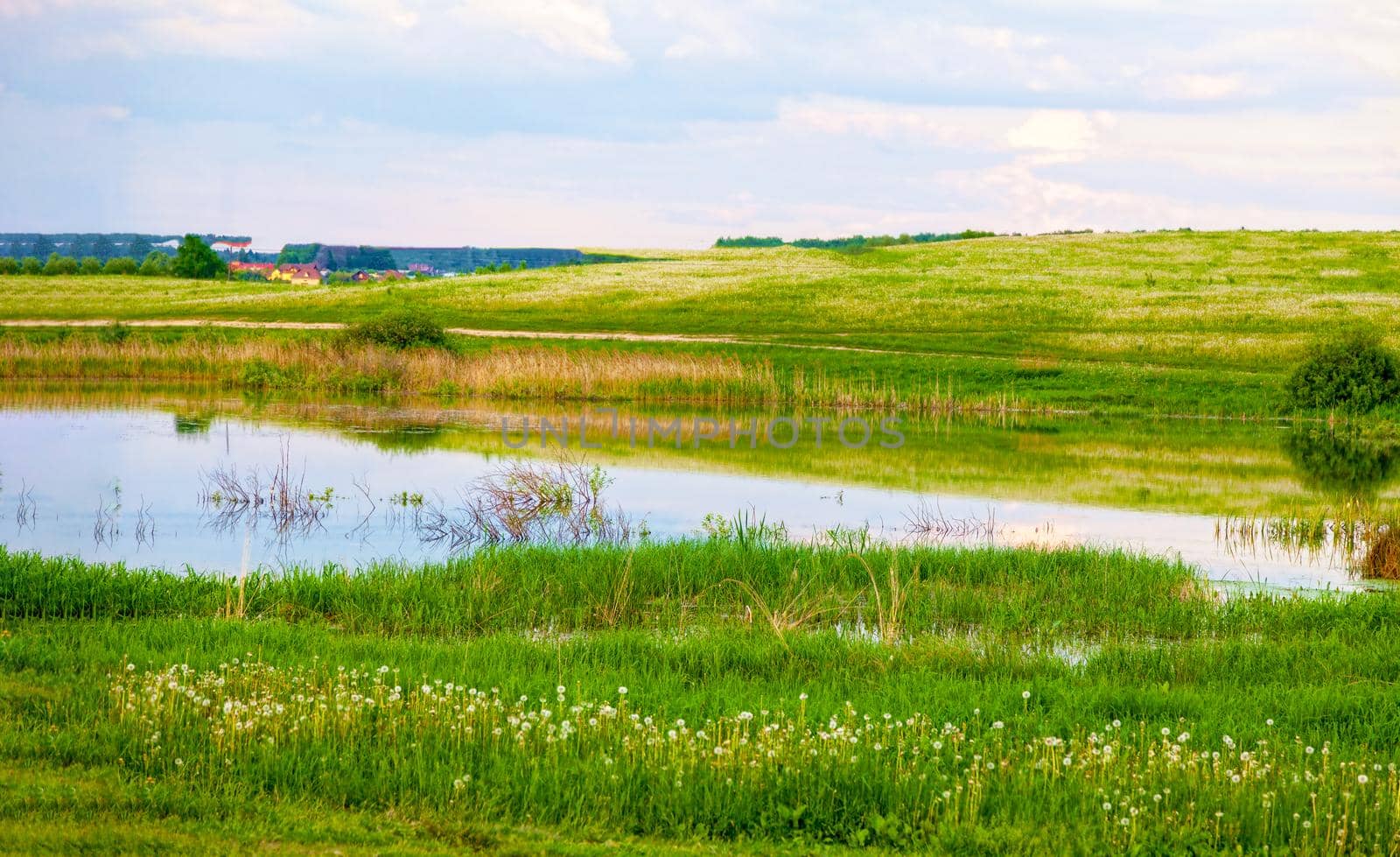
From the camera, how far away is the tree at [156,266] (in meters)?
127

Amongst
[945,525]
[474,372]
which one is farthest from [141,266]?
[945,525]

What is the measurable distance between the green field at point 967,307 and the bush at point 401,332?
9.48ft

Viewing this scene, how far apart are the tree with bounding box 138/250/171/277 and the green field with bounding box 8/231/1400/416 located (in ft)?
102

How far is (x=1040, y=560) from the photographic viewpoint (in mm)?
16453

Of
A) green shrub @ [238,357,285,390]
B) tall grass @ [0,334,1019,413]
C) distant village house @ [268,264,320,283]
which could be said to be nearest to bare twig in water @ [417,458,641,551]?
tall grass @ [0,334,1019,413]

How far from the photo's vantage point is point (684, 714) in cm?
952

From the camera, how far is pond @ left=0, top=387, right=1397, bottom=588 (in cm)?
1927

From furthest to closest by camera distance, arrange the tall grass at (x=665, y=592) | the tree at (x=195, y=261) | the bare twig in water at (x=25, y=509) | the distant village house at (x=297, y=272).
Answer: the distant village house at (x=297, y=272) → the tree at (x=195, y=261) → the bare twig in water at (x=25, y=509) → the tall grass at (x=665, y=592)

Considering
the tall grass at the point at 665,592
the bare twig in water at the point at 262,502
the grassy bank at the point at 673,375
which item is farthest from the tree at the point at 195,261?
the tall grass at the point at 665,592

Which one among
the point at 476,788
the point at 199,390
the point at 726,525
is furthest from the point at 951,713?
the point at 199,390

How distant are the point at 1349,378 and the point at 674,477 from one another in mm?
24672

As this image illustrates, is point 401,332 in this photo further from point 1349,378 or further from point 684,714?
point 684,714

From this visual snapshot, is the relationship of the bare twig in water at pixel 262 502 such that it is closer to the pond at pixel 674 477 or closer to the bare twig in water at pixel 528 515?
the pond at pixel 674 477

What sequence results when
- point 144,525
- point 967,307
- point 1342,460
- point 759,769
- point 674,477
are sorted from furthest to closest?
point 967,307, point 1342,460, point 674,477, point 144,525, point 759,769
